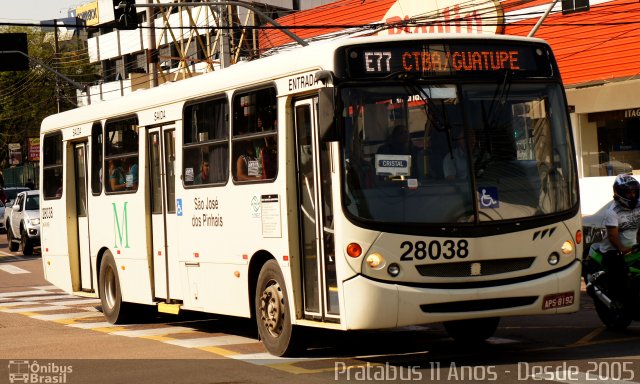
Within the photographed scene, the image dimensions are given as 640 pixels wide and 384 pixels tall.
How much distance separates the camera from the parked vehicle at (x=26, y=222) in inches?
1439

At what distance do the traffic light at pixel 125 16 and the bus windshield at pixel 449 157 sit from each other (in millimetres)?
16414

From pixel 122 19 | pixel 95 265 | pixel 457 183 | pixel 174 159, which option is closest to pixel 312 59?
pixel 457 183

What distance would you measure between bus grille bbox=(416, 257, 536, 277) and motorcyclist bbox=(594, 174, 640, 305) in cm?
220

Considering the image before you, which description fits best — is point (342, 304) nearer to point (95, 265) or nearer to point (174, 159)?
point (174, 159)

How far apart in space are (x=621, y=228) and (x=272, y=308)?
3.72m

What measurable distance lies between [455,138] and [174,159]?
15.4ft

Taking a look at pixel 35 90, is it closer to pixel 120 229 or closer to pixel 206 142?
pixel 120 229

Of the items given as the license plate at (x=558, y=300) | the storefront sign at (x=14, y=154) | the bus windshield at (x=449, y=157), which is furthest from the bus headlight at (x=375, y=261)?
the storefront sign at (x=14, y=154)

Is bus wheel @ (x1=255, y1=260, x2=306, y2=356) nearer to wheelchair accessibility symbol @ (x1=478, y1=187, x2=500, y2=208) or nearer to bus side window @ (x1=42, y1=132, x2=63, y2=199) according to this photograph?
wheelchair accessibility symbol @ (x1=478, y1=187, x2=500, y2=208)

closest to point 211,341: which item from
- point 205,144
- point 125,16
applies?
point 205,144

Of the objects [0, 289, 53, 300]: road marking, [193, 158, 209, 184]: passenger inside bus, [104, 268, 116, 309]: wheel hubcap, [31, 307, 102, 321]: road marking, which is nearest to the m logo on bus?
[104, 268, 116, 309]: wheel hubcap

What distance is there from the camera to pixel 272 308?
11945 mm

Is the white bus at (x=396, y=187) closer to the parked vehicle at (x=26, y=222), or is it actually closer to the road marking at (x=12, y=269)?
the road marking at (x=12, y=269)

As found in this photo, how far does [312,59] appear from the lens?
36.5 feet
